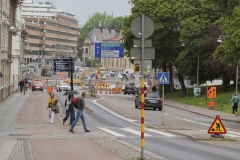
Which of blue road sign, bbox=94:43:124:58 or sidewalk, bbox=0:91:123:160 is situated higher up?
blue road sign, bbox=94:43:124:58

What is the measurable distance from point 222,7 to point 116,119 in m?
9.37

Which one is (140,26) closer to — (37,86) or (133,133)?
(133,133)

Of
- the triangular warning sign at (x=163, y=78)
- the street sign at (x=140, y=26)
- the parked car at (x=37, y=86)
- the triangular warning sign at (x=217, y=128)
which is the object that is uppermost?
the street sign at (x=140, y=26)

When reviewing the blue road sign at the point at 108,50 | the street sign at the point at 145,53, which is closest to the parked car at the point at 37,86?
the blue road sign at the point at 108,50

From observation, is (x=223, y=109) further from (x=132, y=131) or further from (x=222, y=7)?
(x=132, y=131)

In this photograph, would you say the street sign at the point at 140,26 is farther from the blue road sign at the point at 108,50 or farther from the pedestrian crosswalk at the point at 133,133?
the blue road sign at the point at 108,50

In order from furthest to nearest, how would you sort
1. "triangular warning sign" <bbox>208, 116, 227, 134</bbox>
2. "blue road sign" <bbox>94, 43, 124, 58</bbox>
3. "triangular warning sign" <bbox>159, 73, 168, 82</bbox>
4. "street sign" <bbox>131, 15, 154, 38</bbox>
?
"blue road sign" <bbox>94, 43, 124, 58</bbox>, "triangular warning sign" <bbox>159, 73, 168, 82</bbox>, "triangular warning sign" <bbox>208, 116, 227, 134</bbox>, "street sign" <bbox>131, 15, 154, 38</bbox>

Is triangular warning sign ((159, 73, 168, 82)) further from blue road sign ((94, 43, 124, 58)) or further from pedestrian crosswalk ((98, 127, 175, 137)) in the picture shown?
blue road sign ((94, 43, 124, 58))

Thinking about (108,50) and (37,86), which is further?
(37,86)

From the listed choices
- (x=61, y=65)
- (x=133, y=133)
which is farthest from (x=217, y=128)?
(x=61, y=65)

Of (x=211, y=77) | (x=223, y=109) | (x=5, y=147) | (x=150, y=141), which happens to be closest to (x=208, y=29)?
(x=211, y=77)

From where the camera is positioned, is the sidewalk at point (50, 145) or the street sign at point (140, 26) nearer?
the street sign at point (140, 26)

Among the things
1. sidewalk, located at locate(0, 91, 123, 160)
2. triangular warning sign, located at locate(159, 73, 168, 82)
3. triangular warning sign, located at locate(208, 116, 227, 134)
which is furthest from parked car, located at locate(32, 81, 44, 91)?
triangular warning sign, located at locate(208, 116, 227, 134)

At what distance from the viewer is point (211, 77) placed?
69062mm
